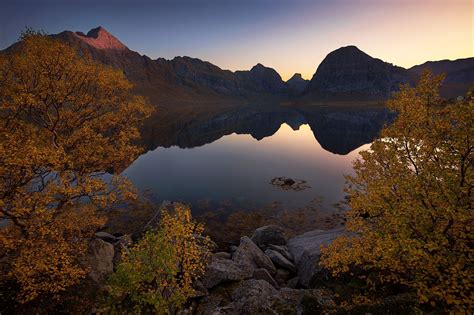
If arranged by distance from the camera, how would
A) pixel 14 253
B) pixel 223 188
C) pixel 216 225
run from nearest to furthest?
1. pixel 14 253
2. pixel 216 225
3. pixel 223 188

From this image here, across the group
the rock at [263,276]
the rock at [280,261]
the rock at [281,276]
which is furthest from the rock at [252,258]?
the rock at [263,276]

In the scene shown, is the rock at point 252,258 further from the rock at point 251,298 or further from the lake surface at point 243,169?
the lake surface at point 243,169

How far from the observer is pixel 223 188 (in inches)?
2117

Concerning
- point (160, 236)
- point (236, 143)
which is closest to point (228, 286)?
point (160, 236)

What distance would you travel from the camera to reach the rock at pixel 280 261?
1087 inches

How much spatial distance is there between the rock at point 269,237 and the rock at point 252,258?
5.36 m

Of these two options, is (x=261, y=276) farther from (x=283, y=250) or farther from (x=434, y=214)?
(x=434, y=214)

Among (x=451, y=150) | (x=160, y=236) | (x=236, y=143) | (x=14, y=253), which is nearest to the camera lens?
(x=451, y=150)

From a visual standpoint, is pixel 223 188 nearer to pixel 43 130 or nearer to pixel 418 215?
pixel 43 130

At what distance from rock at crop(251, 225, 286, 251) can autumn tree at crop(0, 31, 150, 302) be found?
17509mm

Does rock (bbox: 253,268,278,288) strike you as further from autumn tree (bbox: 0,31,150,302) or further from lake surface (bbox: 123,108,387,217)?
lake surface (bbox: 123,108,387,217)

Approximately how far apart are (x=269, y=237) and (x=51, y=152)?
82.6ft

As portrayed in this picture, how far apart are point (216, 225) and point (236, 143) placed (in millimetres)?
67369

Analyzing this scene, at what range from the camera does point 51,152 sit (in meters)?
17.5
